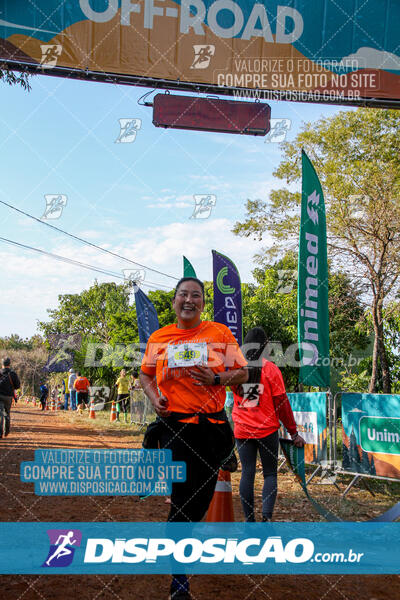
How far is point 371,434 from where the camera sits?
658 centimetres

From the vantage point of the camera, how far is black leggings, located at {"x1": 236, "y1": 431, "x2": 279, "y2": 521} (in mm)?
4480

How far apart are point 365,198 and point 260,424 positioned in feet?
44.6

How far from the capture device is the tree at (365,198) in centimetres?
1603

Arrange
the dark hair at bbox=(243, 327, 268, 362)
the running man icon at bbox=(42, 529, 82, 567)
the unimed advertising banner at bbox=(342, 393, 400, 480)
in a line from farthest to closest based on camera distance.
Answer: the unimed advertising banner at bbox=(342, 393, 400, 480) < the dark hair at bbox=(243, 327, 268, 362) < the running man icon at bbox=(42, 529, 82, 567)

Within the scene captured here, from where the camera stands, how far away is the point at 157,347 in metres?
3.35

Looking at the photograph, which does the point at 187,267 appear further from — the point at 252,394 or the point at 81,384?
the point at 81,384

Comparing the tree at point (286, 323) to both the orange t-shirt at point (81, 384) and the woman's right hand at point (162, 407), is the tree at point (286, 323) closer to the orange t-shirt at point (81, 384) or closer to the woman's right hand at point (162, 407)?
the orange t-shirt at point (81, 384)

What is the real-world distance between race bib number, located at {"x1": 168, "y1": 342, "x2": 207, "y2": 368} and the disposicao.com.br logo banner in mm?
938

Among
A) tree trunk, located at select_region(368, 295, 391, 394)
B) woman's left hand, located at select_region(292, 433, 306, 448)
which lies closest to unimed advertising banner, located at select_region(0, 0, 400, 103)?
woman's left hand, located at select_region(292, 433, 306, 448)

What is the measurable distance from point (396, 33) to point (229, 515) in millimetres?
8547

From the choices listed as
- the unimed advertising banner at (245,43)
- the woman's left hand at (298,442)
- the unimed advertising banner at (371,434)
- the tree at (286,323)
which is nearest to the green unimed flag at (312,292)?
the unimed advertising banner at (371,434)

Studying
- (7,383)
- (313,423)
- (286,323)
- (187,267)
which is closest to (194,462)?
(313,423)

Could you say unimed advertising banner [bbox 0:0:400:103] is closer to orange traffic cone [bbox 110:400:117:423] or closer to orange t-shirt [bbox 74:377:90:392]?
orange traffic cone [bbox 110:400:117:423]

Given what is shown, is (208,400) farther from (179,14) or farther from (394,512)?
(179,14)
